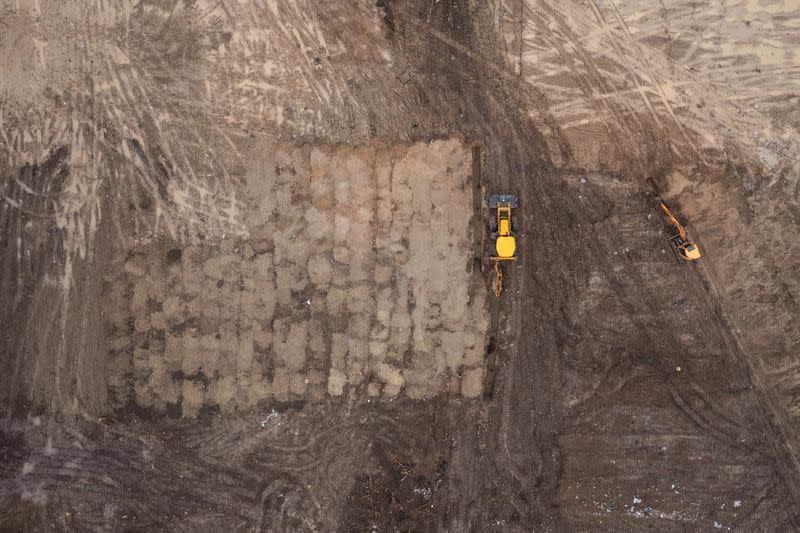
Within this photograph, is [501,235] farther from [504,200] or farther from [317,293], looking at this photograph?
[317,293]

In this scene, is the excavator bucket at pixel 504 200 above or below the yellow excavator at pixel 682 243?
above

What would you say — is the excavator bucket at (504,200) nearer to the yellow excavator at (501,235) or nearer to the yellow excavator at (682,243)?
the yellow excavator at (501,235)

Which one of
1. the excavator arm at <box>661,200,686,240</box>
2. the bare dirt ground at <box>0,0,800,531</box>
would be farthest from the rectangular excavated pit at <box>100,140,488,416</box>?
the excavator arm at <box>661,200,686,240</box>

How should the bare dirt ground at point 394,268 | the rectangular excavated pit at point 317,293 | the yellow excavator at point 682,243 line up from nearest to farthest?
the yellow excavator at point 682,243
the bare dirt ground at point 394,268
the rectangular excavated pit at point 317,293

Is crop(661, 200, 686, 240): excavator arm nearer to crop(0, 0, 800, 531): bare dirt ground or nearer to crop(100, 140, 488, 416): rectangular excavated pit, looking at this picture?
crop(0, 0, 800, 531): bare dirt ground

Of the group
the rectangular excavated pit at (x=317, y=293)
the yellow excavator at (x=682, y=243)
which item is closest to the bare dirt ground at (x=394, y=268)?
the rectangular excavated pit at (x=317, y=293)

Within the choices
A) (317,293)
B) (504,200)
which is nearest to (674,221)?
(504,200)

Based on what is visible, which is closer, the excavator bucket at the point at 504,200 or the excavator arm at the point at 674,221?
the excavator arm at the point at 674,221

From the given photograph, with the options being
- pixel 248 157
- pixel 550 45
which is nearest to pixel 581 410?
pixel 550 45
